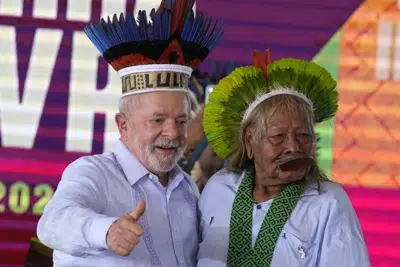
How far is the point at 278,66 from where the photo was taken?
11.9 ft

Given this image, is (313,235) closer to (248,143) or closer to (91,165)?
(248,143)

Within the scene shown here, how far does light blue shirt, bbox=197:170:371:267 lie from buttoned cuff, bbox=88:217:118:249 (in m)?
0.67

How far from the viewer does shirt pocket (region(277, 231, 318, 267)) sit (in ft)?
10.9

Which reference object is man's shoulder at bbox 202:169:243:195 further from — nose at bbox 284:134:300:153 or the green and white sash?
nose at bbox 284:134:300:153

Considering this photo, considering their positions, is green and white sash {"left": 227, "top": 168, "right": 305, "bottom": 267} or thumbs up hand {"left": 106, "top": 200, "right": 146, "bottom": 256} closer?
thumbs up hand {"left": 106, "top": 200, "right": 146, "bottom": 256}

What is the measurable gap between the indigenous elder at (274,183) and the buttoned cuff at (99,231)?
66 cm

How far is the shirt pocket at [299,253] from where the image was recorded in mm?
3336

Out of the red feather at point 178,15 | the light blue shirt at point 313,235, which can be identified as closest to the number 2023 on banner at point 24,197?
the light blue shirt at point 313,235

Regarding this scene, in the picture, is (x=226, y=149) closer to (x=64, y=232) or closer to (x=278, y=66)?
(x=278, y=66)

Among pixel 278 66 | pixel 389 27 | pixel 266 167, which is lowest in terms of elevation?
pixel 266 167

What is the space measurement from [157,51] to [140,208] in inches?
31.2

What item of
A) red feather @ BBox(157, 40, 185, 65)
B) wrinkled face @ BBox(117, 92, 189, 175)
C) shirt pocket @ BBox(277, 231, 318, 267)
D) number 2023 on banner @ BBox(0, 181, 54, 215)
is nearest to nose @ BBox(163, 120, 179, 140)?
wrinkled face @ BBox(117, 92, 189, 175)

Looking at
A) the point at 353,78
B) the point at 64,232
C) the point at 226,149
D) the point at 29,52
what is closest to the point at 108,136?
the point at 29,52

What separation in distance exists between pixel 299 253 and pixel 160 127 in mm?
697
